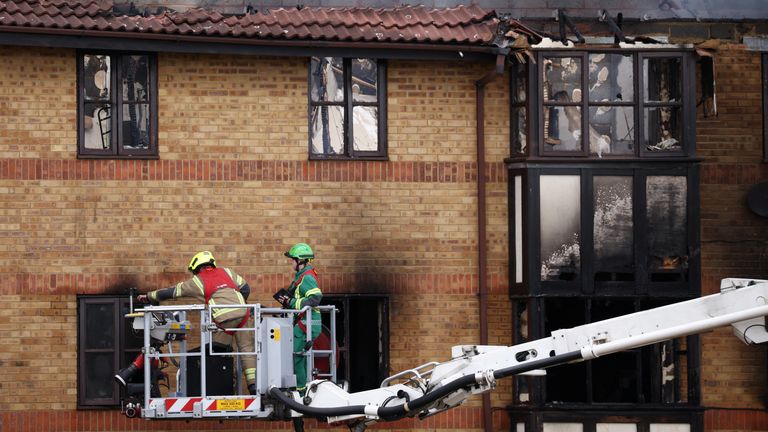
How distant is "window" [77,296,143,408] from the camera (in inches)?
796

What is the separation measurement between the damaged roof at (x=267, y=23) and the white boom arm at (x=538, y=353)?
4933 mm

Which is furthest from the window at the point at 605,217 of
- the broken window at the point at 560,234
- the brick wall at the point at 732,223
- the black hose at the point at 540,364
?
the black hose at the point at 540,364

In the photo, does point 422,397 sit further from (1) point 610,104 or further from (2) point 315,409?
(1) point 610,104

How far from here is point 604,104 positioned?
2066 centimetres

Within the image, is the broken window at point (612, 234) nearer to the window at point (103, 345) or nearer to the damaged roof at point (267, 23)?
the damaged roof at point (267, 23)

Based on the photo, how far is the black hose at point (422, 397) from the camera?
1602 centimetres

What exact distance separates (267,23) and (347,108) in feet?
4.90

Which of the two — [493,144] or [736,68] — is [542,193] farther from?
[736,68]

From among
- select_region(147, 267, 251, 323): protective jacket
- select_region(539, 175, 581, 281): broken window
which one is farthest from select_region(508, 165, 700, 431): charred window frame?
select_region(147, 267, 251, 323): protective jacket

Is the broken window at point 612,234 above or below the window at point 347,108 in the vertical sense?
below

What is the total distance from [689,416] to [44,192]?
8.40 meters

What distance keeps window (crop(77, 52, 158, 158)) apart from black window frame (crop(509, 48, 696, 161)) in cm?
457

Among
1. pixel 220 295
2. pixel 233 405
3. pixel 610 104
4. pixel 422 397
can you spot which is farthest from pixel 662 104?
pixel 233 405

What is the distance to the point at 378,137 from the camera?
20.8 metres
